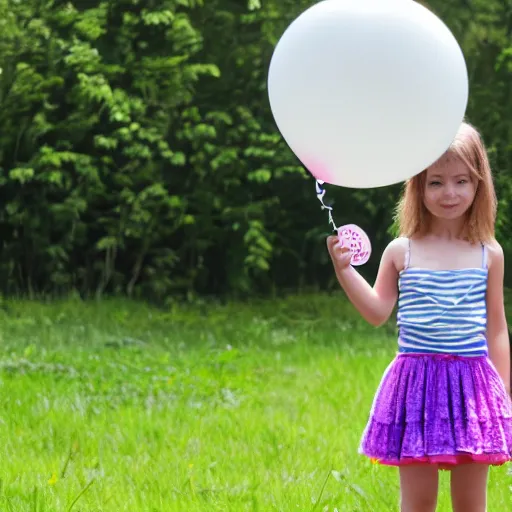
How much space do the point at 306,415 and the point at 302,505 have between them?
1.55m

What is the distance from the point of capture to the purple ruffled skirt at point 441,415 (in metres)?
2.64

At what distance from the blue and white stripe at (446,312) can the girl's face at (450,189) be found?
17 cm

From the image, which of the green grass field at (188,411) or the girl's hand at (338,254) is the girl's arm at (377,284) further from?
the green grass field at (188,411)

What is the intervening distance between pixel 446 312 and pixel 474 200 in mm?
351

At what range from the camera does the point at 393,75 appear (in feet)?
8.46

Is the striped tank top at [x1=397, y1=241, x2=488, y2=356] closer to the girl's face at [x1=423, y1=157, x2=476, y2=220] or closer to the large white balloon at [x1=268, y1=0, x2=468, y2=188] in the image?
the girl's face at [x1=423, y1=157, x2=476, y2=220]

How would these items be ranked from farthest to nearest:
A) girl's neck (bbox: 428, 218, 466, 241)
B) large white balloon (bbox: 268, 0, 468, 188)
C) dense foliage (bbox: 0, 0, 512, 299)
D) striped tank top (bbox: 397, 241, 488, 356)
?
dense foliage (bbox: 0, 0, 512, 299), girl's neck (bbox: 428, 218, 466, 241), striped tank top (bbox: 397, 241, 488, 356), large white balloon (bbox: 268, 0, 468, 188)

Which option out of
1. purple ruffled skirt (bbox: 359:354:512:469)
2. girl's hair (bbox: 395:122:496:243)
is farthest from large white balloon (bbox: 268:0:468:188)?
purple ruffled skirt (bbox: 359:354:512:469)

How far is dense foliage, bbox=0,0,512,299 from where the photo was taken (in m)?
8.90

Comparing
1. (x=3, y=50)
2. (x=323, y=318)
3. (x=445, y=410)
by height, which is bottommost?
(x=323, y=318)

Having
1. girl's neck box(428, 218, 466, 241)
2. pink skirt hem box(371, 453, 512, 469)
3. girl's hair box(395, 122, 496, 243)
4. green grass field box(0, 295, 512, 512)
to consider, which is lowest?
green grass field box(0, 295, 512, 512)

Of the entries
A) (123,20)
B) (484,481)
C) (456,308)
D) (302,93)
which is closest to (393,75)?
(302,93)

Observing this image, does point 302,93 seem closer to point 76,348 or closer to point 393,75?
point 393,75

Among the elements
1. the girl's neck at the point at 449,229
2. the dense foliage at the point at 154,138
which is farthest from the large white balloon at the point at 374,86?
the dense foliage at the point at 154,138
